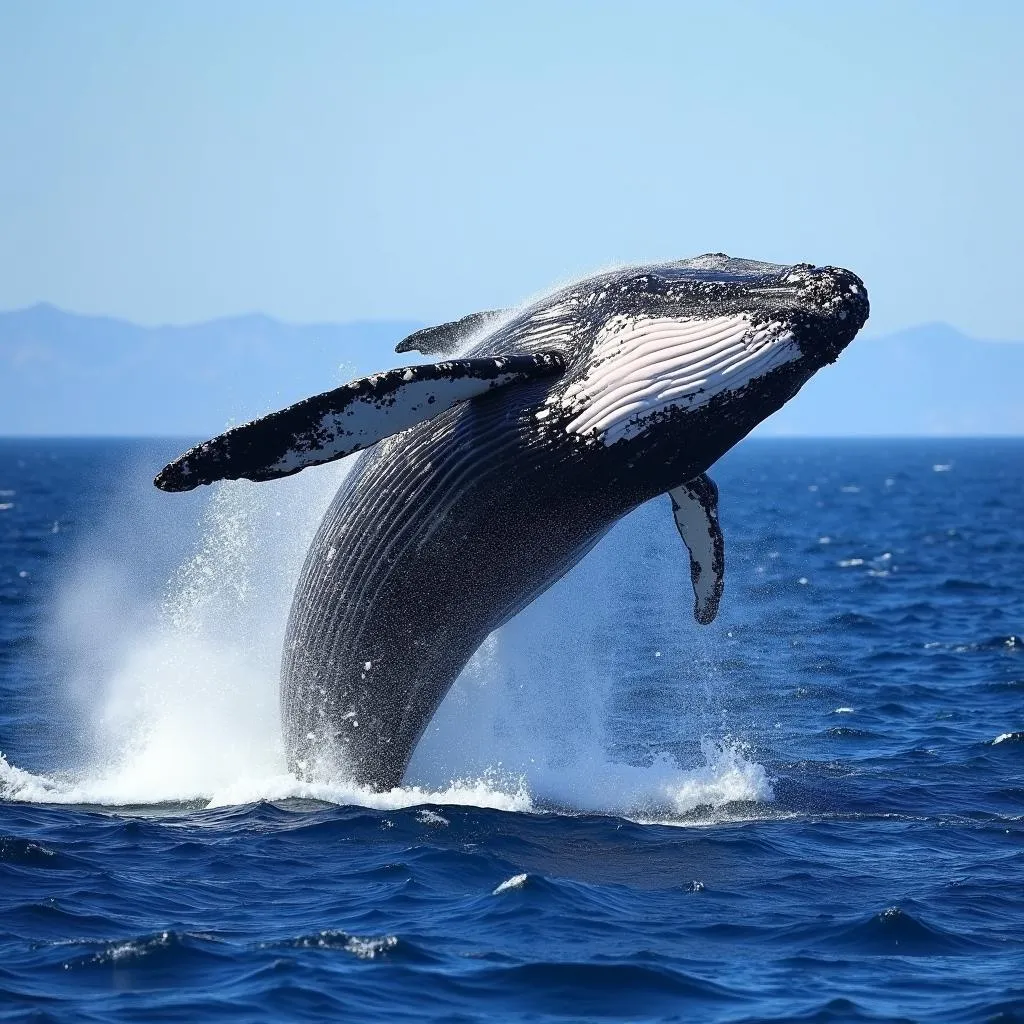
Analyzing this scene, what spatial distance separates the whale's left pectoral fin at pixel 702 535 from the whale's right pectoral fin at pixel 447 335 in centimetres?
234

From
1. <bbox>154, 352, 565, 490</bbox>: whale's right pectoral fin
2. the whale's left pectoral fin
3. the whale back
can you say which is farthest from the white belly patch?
the whale's left pectoral fin

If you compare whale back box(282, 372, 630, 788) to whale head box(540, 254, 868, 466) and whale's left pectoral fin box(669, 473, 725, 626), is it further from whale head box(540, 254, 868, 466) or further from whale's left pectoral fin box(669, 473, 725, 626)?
whale's left pectoral fin box(669, 473, 725, 626)

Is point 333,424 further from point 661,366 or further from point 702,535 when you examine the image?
point 702,535

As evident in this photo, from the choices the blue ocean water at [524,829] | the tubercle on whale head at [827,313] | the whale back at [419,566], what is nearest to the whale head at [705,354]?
the tubercle on whale head at [827,313]

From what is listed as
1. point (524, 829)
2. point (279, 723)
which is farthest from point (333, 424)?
point (279, 723)

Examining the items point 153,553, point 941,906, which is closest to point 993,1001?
point 941,906

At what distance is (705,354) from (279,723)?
658cm

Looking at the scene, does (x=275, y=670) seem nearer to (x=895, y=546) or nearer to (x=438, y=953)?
(x=438, y=953)

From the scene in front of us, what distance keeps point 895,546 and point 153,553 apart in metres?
26.6

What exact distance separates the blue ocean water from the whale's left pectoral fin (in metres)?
1.88

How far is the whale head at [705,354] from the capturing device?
468 inches

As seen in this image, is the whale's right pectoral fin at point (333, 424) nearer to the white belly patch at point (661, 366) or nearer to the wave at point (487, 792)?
the white belly patch at point (661, 366)

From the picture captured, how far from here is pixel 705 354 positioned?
1202cm

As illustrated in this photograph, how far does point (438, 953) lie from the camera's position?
1062 cm
